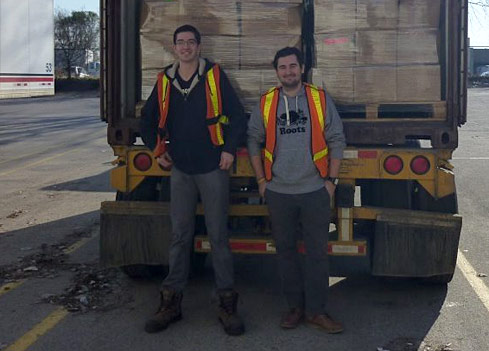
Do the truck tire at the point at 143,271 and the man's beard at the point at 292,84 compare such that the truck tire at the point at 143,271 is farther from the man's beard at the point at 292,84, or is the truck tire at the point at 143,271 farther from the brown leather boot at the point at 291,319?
the man's beard at the point at 292,84

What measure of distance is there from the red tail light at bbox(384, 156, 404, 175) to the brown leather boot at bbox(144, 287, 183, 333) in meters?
1.69

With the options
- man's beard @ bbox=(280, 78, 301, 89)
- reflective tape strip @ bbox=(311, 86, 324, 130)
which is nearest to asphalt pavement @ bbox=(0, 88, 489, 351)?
reflective tape strip @ bbox=(311, 86, 324, 130)

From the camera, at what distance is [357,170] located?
5.37 meters

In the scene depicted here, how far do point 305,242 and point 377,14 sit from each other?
5.48 feet

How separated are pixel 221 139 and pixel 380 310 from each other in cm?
176

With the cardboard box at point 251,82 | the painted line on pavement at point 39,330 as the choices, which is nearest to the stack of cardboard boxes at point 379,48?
the cardboard box at point 251,82

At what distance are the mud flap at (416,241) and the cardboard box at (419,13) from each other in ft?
4.40

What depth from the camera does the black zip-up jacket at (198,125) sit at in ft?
16.5

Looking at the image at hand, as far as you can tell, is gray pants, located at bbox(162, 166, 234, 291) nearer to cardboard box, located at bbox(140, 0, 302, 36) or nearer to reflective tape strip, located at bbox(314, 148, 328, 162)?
reflective tape strip, located at bbox(314, 148, 328, 162)

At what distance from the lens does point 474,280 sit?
6.44m

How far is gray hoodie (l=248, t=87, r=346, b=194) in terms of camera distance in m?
4.91

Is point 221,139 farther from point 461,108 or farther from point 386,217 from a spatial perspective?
point 461,108

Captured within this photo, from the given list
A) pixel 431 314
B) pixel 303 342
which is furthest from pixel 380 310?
pixel 303 342

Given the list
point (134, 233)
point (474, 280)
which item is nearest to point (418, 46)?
point (474, 280)
